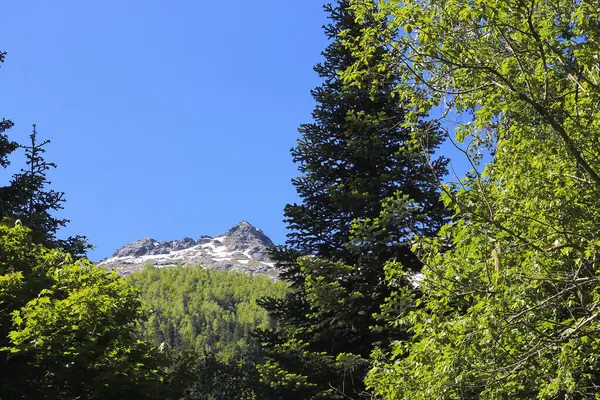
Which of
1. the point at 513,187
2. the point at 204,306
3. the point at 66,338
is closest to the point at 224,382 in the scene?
the point at 66,338

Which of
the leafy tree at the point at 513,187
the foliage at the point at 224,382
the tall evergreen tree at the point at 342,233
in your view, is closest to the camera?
the leafy tree at the point at 513,187

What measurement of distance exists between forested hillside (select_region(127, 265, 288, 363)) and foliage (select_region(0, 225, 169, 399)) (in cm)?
10384

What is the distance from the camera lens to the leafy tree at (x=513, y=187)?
495 cm

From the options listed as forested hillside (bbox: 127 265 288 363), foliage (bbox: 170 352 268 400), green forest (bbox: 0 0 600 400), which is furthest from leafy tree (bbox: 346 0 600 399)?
forested hillside (bbox: 127 265 288 363)

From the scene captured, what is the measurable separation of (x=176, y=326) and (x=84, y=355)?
130001 mm

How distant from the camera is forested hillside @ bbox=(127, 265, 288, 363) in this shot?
126 m

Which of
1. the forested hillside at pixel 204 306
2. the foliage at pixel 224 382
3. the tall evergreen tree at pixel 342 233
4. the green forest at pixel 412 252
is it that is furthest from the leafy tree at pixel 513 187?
the forested hillside at pixel 204 306

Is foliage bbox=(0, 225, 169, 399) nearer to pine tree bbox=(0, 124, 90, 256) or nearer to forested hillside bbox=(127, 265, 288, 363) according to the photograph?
pine tree bbox=(0, 124, 90, 256)

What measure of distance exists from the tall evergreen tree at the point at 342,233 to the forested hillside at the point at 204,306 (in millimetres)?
100884

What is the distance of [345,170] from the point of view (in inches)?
560

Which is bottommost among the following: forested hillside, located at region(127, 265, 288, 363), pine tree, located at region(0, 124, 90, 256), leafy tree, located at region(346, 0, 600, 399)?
leafy tree, located at region(346, 0, 600, 399)

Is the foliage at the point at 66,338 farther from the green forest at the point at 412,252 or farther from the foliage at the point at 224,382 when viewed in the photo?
the foliage at the point at 224,382

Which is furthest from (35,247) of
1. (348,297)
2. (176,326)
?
(176,326)

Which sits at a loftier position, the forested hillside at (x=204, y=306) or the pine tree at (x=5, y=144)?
the forested hillside at (x=204, y=306)
